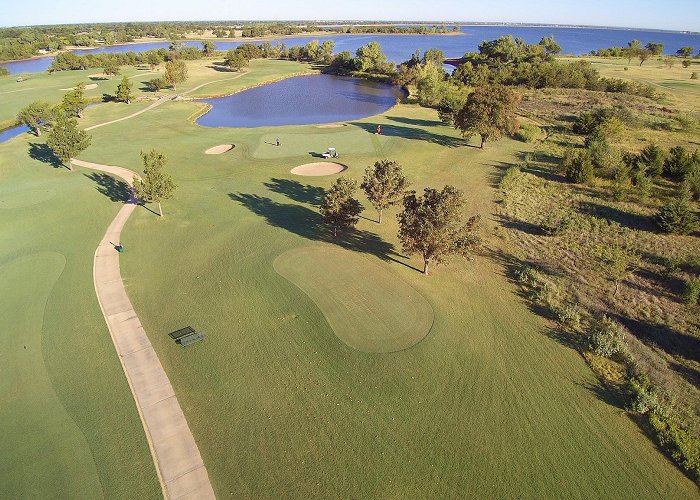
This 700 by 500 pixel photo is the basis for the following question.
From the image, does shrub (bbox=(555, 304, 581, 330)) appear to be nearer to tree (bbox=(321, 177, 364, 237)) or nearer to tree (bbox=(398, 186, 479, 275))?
tree (bbox=(398, 186, 479, 275))

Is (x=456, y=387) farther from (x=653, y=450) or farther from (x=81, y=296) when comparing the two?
(x=81, y=296)

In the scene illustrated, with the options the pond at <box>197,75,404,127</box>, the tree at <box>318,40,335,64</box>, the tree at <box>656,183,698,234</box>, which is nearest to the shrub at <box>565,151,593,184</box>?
the tree at <box>656,183,698,234</box>

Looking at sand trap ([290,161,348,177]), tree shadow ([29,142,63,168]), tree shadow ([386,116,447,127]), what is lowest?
tree shadow ([29,142,63,168])

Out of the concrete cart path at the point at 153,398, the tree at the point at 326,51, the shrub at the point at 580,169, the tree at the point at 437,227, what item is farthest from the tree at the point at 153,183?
the tree at the point at 326,51

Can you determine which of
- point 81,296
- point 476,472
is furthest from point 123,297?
point 476,472

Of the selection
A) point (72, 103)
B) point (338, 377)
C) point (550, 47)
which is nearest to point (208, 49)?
point (72, 103)

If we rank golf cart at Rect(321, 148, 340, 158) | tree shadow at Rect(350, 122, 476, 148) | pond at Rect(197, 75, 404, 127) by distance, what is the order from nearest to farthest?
golf cart at Rect(321, 148, 340, 158) → tree shadow at Rect(350, 122, 476, 148) → pond at Rect(197, 75, 404, 127)
